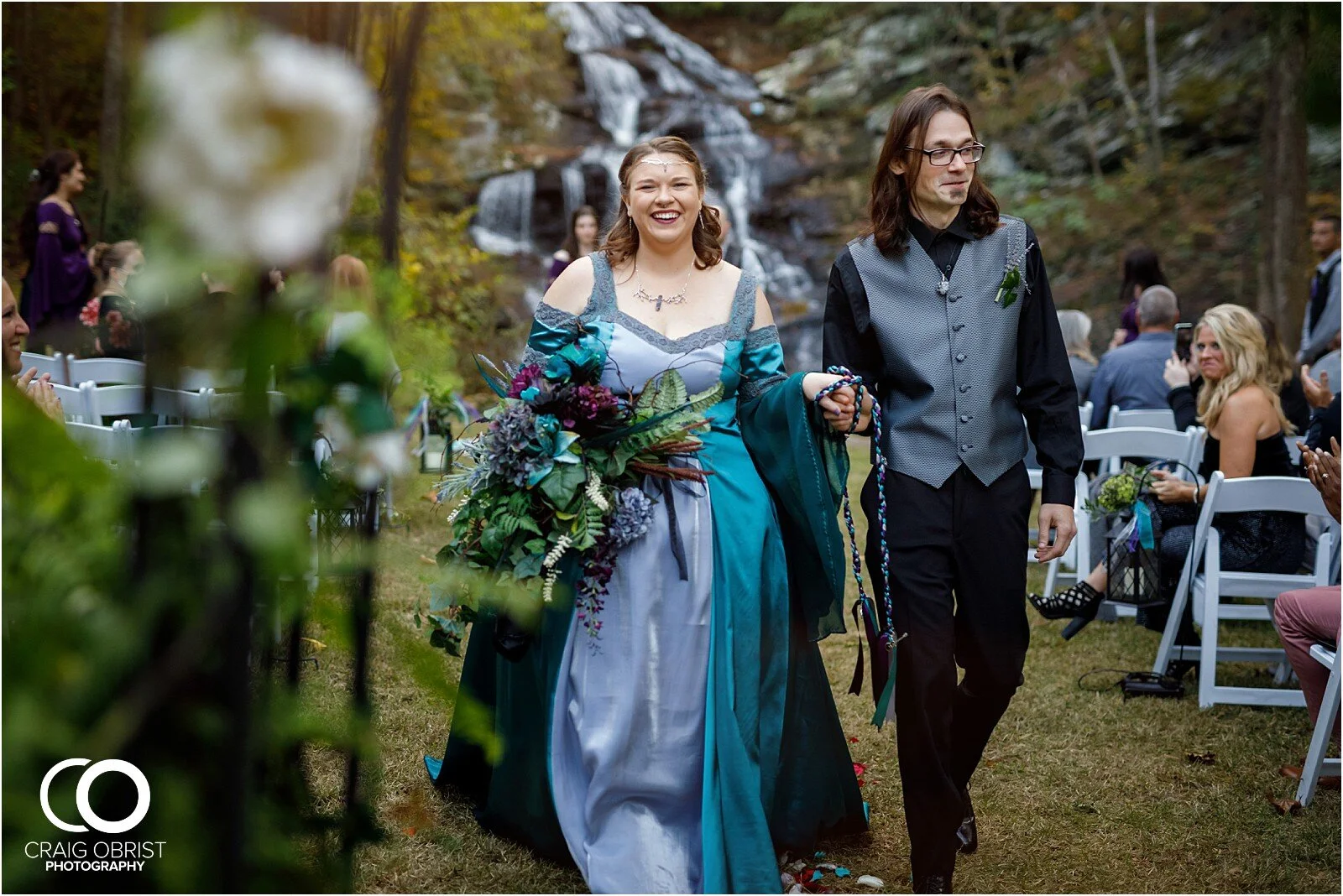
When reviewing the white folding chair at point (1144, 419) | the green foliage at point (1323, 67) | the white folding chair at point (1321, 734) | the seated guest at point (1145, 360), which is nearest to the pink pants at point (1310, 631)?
the white folding chair at point (1321, 734)

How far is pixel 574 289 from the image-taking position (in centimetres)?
349

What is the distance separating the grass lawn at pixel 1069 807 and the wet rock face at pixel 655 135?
11.4 metres

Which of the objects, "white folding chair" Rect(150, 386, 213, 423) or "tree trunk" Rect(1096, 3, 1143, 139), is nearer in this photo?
"white folding chair" Rect(150, 386, 213, 423)

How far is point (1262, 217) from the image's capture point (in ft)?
39.6

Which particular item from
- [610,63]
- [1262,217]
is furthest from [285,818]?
[610,63]

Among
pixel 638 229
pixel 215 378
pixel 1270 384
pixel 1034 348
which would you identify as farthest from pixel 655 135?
pixel 215 378

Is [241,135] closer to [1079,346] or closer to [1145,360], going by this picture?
[1145,360]

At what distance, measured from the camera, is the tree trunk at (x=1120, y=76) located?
16.7 m

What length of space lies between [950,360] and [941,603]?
61cm

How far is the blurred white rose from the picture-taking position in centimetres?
71

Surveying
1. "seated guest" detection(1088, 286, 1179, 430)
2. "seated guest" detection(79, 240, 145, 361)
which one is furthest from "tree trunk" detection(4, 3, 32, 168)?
"seated guest" detection(1088, 286, 1179, 430)

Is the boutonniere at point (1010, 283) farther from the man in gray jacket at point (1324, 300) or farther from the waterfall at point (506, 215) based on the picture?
the waterfall at point (506, 215)

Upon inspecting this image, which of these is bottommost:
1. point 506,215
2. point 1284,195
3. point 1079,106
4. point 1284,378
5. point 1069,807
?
point 1069,807

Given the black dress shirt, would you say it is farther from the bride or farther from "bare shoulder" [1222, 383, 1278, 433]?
"bare shoulder" [1222, 383, 1278, 433]
